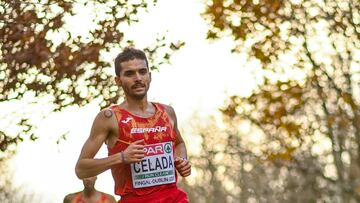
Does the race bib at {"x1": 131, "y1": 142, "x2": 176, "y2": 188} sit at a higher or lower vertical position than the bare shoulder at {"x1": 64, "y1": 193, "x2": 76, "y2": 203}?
lower

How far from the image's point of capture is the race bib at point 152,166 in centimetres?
977

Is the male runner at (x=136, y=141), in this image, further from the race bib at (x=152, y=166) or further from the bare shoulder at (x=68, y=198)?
the bare shoulder at (x=68, y=198)

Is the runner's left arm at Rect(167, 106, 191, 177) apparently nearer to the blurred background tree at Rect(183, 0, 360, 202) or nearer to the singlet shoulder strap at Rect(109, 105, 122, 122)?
the singlet shoulder strap at Rect(109, 105, 122, 122)

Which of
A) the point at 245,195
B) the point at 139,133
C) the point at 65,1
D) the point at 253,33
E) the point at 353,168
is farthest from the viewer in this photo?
the point at 245,195

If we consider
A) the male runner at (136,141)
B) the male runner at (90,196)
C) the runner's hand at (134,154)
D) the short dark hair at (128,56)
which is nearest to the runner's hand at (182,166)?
the male runner at (136,141)

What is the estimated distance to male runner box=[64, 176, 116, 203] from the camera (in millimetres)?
16359

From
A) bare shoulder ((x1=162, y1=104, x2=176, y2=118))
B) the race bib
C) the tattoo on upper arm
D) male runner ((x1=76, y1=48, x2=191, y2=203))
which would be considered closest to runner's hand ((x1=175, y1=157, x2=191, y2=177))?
male runner ((x1=76, y1=48, x2=191, y2=203))

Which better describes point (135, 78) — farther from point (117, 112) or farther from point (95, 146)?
point (95, 146)

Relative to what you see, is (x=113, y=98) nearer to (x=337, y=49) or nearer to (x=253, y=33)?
(x=253, y=33)

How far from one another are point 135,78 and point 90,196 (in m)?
6.98

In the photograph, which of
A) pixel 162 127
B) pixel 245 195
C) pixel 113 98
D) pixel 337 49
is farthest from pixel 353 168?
pixel 245 195

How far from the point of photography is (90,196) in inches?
648

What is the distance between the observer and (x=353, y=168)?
33.6 m

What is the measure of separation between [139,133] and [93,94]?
665 centimetres
